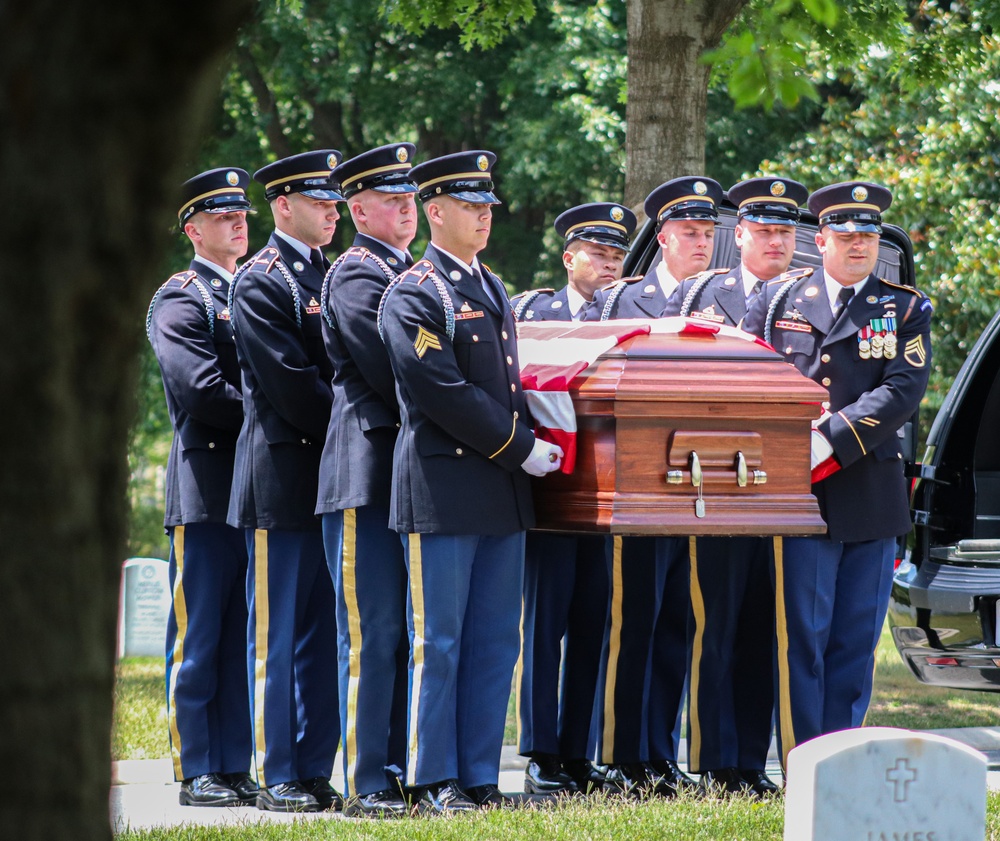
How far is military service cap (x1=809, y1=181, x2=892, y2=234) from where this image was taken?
17.6 ft

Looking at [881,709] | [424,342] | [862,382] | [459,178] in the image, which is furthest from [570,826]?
[881,709]

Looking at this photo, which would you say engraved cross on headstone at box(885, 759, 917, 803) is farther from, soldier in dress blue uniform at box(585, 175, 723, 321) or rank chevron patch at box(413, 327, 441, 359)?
soldier in dress blue uniform at box(585, 175, 723, 321)

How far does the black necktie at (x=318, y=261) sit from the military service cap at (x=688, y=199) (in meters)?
1.66

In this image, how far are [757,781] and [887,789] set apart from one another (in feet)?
6.87

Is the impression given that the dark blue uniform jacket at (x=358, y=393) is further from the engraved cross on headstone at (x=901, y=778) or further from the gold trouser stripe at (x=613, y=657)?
the engraved cross on headstone at (x=901, y=778)

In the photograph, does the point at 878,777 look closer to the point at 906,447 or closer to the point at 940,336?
the point at 906,447

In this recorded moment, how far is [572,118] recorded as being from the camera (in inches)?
619

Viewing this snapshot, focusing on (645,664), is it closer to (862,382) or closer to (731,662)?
(731,662)

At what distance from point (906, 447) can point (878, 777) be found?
2957mm

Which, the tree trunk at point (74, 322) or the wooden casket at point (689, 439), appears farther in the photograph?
the wooden casket at point (689, 439)

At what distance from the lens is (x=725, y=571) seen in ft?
17.5

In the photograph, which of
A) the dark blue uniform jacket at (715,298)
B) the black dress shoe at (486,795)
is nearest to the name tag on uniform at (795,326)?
the dark blue uniform jacket at (715,298)

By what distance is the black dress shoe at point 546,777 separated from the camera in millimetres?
5410

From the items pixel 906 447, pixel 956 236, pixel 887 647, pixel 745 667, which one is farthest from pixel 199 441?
pixel 956 236
